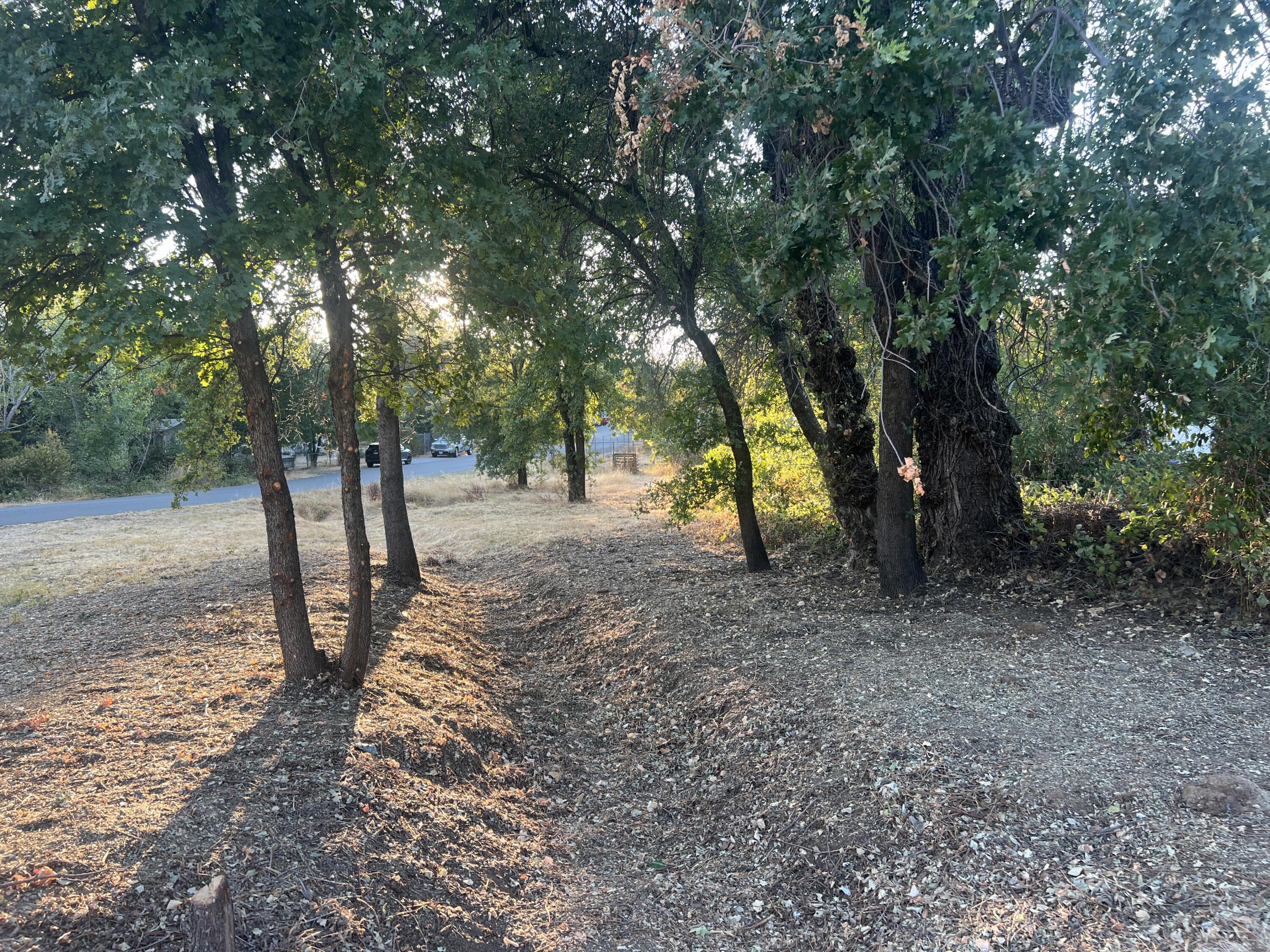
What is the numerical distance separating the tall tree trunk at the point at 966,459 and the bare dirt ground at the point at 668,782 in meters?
0.54

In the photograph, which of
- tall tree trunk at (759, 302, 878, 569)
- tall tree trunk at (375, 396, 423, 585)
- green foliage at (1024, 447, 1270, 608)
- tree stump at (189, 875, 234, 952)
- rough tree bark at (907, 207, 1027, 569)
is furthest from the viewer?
tall tree trunk at (375, 396, 423, 585)

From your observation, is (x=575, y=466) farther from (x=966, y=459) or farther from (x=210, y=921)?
(x=210, y=921)

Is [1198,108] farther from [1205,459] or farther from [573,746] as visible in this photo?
[573,746]

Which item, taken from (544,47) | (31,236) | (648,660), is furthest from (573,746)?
(544,47)

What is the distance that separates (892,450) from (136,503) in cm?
2268

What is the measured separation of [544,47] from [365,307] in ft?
12.2

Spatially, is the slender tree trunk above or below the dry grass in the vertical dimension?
above

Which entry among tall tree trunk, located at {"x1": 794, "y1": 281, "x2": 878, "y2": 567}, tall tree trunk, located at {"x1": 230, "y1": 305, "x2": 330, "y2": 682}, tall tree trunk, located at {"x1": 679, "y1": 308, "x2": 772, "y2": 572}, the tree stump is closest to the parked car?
tall tree trunk, located at {"x1": 679, "y1": 308, "x2": 772, "y2": 572}

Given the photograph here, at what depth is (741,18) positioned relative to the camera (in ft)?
15.0

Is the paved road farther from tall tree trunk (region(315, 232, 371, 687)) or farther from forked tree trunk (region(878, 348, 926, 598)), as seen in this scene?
forked tree trunk (region(878, 348, 926, 598))

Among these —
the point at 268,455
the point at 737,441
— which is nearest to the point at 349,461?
the point at 268,455

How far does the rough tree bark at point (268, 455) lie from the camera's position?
471 cm

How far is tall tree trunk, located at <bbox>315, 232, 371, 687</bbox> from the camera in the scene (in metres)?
5.16

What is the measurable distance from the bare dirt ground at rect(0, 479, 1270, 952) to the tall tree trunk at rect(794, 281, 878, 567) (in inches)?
42.4
